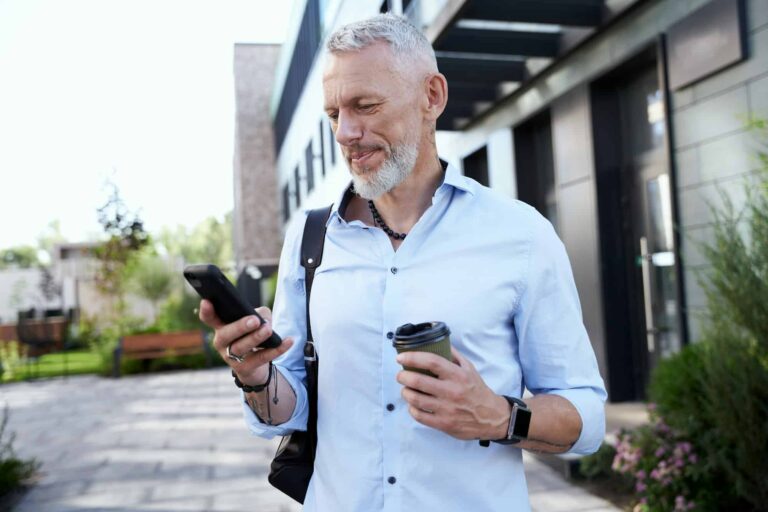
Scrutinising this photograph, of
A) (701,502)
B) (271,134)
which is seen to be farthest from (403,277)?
(271,134)

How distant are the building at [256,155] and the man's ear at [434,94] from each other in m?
34.4

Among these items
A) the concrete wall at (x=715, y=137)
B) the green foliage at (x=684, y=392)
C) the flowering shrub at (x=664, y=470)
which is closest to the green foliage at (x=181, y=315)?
the concrete wall at (x=715, y=137)

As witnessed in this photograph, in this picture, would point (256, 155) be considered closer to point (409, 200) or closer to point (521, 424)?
point (409, 200)

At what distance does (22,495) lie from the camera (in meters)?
6.03

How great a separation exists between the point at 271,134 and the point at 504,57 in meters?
30.3

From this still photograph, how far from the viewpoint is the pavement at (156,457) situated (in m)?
5.41

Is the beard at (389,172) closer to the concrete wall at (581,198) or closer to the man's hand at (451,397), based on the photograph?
the man's hand at (451,397)

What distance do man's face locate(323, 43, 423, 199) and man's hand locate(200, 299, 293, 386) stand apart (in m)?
0.45

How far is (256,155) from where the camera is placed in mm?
37562

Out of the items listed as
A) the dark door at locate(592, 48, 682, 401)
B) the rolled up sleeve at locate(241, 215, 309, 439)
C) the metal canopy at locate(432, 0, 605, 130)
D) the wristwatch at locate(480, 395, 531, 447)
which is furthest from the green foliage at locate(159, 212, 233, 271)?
the wristwatch at locate(480, 395, 531, 447)

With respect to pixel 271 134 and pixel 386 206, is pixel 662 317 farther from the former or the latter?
pixel 271 134

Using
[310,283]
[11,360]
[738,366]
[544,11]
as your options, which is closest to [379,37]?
[310,283]

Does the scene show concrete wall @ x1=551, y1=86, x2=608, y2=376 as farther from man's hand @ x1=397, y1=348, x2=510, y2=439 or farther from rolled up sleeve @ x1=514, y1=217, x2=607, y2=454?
man's hand @ x1=397, y1=348, x2=510, y2=439

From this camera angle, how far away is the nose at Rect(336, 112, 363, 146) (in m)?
1.71
